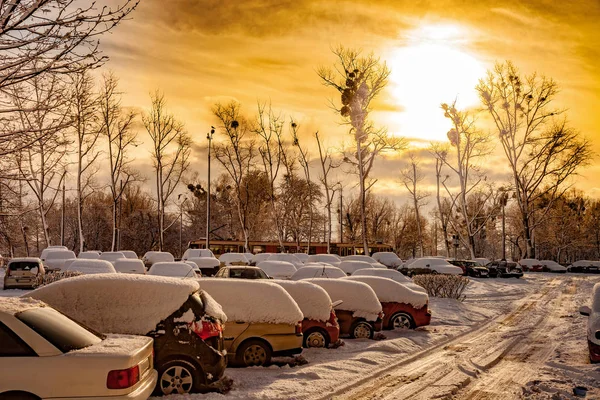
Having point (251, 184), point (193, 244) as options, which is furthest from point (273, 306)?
point (251, 184)

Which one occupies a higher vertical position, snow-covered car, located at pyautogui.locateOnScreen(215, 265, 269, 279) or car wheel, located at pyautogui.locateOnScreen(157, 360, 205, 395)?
snow-covered car, located at pyautogui.locateOnScreen(215, 265, 269, 279)

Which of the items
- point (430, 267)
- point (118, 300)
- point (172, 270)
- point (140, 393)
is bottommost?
point (430, 267)

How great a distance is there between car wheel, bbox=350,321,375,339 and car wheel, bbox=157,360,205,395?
7.32m

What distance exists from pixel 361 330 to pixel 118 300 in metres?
8.13

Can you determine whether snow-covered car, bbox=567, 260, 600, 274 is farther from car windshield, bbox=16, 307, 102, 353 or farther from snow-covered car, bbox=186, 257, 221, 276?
car windshield, bbox=16, 307, 102, 353

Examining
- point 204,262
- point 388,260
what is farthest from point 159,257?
point 388,260

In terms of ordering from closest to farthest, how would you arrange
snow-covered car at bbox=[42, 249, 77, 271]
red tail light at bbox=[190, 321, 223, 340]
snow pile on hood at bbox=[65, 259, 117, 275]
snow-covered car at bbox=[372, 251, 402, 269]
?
1. red tail light at bbox=[190, 321, 223, 340]
2. snow pile on hood at bbox=[65, 259, 117, 275]
3. snow-covered car at bbox=[42, 249, 77, 271]
4. snow-covered car at bbox=[372, 251, 402, 269]

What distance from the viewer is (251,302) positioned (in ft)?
36.0

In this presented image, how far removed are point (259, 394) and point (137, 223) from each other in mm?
69565

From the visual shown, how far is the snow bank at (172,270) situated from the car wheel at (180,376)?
597 inches

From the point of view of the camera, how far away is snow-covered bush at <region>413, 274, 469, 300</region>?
25641 millimetres

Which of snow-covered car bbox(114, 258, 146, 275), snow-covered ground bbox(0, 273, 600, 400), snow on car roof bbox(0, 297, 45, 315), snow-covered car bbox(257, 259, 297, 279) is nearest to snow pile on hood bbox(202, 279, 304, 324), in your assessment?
snow-covered ground bbox(0, 273, 600, 400)

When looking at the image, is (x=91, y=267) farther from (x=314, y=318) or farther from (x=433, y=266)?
(x=433, y=266)

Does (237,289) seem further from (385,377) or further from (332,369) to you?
(385,377)
